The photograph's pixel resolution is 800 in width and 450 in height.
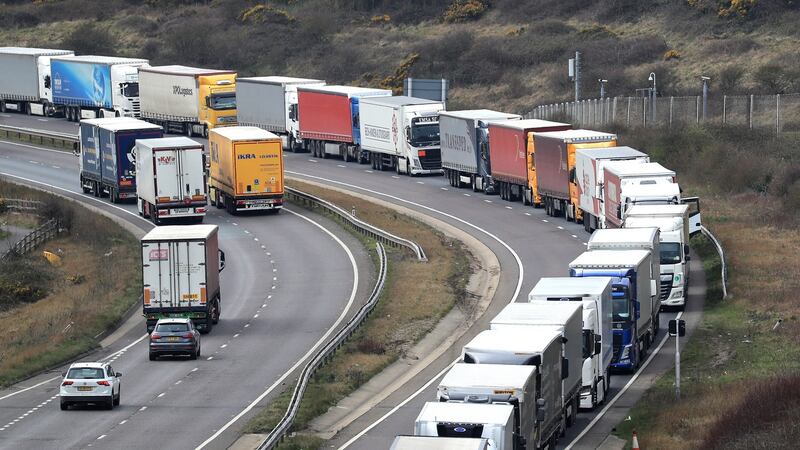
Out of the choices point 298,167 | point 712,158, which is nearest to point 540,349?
point 712,158

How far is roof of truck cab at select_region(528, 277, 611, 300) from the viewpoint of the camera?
38.2 m

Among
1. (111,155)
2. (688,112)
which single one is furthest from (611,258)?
(688,112)

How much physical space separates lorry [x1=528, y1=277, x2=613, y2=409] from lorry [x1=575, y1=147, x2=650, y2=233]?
23675 millimetres

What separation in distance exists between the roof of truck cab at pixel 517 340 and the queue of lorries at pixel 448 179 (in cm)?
5

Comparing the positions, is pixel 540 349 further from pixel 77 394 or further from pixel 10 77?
pixel 10 77

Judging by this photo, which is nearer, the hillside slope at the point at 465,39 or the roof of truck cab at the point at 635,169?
the roof of truck cab at the point at 635,169

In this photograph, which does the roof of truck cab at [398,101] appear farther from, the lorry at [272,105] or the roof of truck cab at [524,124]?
the lorry at [272,105]

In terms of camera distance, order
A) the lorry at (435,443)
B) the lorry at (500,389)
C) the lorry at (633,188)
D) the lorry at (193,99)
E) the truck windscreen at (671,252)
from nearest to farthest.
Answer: the lorry at (435,443) < the lorry at (500,389) < the truck windscreen at (671,252) < the lorry at (633,188) < the lorry at (193,99)

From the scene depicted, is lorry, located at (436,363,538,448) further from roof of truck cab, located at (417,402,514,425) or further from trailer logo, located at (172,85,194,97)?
trailer logo, located at (172,85,194,97)

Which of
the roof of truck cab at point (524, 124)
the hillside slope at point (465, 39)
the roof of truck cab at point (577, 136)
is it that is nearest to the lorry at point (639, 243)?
the roof of truck cab at point (577, 136)

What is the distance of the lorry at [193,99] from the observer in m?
102

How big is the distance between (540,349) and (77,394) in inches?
548

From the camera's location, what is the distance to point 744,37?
371 ft

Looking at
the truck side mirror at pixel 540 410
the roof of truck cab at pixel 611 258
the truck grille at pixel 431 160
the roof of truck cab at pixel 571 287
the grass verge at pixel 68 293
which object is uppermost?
the roof of truck cab at pixel 571 287
